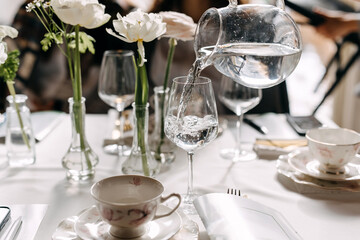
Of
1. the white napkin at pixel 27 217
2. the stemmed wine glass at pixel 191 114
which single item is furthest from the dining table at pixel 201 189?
the stemmed wine glass at pixel 191 114

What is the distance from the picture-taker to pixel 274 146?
1.07 meters

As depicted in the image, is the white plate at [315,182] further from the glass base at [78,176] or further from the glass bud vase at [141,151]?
the glass base at [78,176]

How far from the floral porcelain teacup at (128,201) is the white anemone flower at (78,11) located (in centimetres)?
29

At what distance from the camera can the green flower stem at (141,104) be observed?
88 centimetres

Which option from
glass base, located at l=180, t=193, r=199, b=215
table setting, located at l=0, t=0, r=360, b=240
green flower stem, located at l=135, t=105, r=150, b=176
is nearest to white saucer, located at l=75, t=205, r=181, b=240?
table setting, located at l=0, t=0, r=360, b=240

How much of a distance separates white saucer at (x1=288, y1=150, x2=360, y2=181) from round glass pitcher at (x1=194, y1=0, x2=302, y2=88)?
0.76ft

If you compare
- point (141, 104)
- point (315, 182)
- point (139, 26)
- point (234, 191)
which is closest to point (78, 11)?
point (139, 26)

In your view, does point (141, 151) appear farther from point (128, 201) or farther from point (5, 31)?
point (5, 31)

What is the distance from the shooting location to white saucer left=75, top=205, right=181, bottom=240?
2.12 feet

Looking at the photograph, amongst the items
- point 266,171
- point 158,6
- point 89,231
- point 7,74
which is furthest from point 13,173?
point 158,6

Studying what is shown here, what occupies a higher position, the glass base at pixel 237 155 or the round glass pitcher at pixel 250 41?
the round glass pitcher at pixel 250 41

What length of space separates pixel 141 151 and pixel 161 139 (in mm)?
121

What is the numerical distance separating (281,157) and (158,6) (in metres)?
1.21

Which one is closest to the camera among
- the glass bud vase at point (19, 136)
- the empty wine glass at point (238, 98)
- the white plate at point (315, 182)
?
the white plate at point (315, 182)
